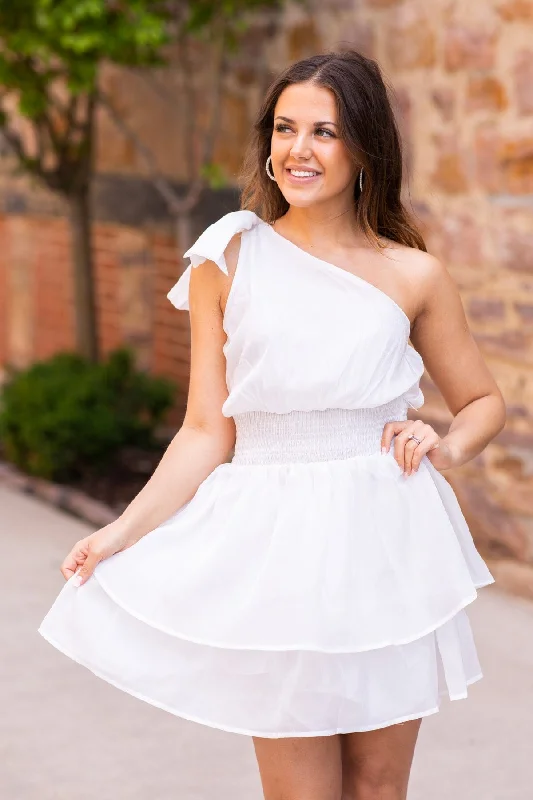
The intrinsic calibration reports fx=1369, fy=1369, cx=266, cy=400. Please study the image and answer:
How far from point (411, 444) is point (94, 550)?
58 cm

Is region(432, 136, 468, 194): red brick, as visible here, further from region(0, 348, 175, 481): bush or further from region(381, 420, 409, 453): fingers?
region(381, 420, 409, 453): fingers

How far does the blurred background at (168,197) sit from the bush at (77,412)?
0.01m

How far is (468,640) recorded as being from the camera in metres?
2.48

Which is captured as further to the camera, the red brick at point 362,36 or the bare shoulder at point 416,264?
the red brick at point 362,36

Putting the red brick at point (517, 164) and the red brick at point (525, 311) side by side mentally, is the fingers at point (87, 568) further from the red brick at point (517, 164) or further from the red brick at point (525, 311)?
the red brick at point (517, 164)

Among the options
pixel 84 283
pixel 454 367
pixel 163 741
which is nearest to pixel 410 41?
pixel 84 283

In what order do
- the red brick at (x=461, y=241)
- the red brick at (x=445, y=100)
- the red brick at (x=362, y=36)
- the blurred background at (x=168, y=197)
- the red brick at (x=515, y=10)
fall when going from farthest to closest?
the red brick at (x=362, y=36) → the red brick at (x=445, y=100) → the red brick at (x=461, y=241) → the blurred background at (x=168, y=197) → the red brick at (x=515, y=10)

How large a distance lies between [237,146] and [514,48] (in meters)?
2.50

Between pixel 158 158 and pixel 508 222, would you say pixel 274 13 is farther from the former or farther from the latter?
pixel 508 222

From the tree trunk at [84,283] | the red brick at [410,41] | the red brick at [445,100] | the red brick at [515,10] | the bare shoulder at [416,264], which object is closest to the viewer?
the bare shoulder at [416,264]

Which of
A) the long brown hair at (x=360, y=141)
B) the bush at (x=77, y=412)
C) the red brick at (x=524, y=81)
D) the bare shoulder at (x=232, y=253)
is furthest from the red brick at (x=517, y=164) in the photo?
the bare shoulder at (x=232, y=253)

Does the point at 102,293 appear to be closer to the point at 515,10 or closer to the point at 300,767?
the point at 515,10

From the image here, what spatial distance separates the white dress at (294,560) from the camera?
227 centimetres

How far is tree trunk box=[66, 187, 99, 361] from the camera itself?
24.8ft
